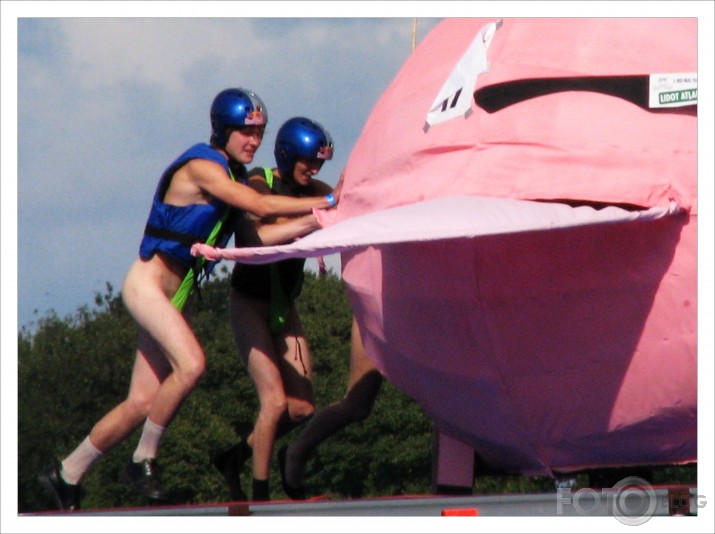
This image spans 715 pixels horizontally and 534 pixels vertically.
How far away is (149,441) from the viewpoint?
6.70 meters

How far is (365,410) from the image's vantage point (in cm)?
765

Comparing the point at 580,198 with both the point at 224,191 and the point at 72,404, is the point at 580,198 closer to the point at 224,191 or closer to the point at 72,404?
the point at 224,191

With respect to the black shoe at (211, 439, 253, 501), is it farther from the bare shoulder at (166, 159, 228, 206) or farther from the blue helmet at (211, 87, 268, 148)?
the blue helmet at (211, 87, 268, 148)

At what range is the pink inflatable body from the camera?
18.9ft

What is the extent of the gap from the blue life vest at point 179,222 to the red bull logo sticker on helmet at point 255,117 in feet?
0.74

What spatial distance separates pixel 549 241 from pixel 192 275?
6.03 ft

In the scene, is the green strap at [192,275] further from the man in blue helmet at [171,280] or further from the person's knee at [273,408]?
the person's knee at [273,408]

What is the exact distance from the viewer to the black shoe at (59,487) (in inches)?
271

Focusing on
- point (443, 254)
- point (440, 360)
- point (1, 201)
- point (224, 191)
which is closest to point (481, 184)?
point (443, 254)

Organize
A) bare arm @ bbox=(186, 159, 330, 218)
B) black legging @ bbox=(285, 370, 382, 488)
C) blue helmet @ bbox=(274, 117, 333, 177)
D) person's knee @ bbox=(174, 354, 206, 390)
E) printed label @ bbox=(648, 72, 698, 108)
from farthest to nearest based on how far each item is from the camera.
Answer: black legging @ bbox=(285, 370, 382, 488), blue helmet @ bbox=(274, 117, 333, 177), bare arm @ bbox=(186, 159, 330, 218), person's knee @ bbox=(174, 354, 206, 390), printed label @ bbox=(648, 72, 698, 108)

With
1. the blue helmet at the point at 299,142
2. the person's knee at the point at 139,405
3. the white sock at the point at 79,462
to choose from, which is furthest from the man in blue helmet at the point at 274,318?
the white sock at the point at 79,462

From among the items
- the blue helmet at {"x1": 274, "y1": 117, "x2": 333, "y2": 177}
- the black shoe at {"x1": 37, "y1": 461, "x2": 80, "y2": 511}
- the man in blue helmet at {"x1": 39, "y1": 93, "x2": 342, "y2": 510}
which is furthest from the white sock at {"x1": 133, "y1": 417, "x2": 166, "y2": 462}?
the blue helmet at {"x1": 274, "y1": 117, "x2": 333, "y2": 177}

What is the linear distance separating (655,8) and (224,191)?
2.08m

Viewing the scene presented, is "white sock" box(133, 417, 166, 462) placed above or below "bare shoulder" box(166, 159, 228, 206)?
below
